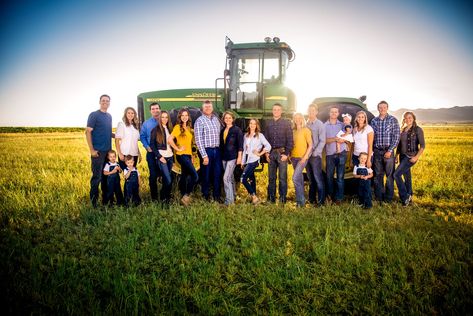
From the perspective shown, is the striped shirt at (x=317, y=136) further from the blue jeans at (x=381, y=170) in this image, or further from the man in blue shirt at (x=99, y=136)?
the man in blue shirt at (x=99, y=136)

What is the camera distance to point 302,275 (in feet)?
10.3

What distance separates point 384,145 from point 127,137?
505 cm

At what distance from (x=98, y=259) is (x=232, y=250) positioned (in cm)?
165

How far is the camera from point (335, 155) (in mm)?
5883

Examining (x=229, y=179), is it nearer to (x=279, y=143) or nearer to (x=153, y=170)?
(x=279, y=143)

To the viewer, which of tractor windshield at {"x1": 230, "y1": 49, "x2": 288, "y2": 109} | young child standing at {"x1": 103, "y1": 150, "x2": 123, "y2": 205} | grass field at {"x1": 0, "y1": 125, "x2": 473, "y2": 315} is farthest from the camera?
tractor windshield at {"x1": 230, "y1": 49, "x2": 288, "y2": 109}

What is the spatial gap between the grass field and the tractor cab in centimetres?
293

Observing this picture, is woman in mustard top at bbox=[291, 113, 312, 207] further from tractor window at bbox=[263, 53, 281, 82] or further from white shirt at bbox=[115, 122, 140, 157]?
white shirt at bbox=[115, 122, 140, 157]

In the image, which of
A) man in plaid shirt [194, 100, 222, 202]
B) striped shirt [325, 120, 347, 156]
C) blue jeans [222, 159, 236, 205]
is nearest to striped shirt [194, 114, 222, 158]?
man in plaid shirt [194, 100, 222, 202]

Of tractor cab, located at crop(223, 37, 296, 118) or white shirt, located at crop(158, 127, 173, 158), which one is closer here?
white shirt, located at crop(158, 127, 173, 158)

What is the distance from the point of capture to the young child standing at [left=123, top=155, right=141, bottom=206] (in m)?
5.65

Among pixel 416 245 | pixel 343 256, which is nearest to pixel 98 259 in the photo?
pixel 343 256

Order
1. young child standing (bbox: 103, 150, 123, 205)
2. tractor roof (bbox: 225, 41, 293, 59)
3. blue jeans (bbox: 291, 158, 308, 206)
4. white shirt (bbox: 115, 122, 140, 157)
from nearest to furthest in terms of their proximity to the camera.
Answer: young child standing (bbox: 103, 150, 123, 205) → white shirt (bbox: 115, 122, 140, 157) → blue jeans (bbox: 291, 158, 308, 206) → tractor roof (bbox: 225, 41, 293, 59)

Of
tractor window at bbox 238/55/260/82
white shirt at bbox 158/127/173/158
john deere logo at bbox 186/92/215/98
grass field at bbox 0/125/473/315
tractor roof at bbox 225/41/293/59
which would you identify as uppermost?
tractor roof at bbox 225/41/293/59
